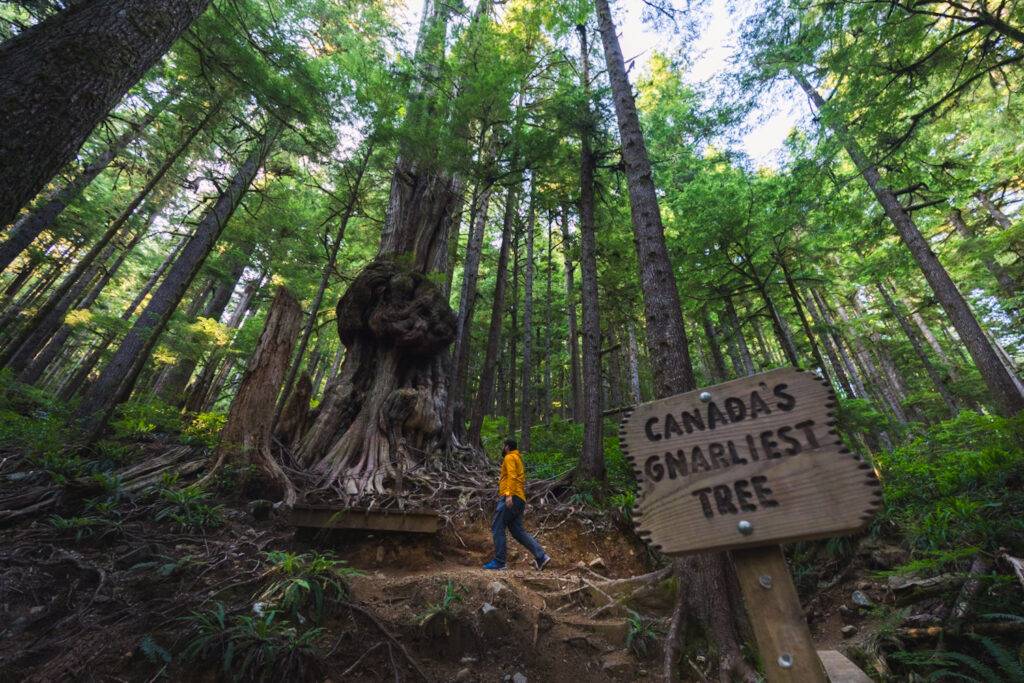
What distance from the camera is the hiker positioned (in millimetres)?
4836

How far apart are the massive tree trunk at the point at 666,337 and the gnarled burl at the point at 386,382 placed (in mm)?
4061

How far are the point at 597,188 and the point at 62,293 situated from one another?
11054 millimetres

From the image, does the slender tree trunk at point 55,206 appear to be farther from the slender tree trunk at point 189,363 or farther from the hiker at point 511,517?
the hiker at point 511,517

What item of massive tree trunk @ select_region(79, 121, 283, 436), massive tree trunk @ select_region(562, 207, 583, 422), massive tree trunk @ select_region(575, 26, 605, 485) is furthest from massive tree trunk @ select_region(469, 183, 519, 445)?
massive tree trunk @ select_region(79, 121, 283, 436)

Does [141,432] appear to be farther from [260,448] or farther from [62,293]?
[62,293]

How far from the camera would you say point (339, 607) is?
3.32 metres

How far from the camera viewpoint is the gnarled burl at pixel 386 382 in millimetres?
6395

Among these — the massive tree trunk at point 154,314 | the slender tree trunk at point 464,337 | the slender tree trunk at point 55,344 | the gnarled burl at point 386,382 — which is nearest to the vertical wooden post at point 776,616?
the gnarled burl at point 386,382

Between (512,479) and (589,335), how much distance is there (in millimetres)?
3665

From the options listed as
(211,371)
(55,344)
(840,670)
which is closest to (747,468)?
(840,670)

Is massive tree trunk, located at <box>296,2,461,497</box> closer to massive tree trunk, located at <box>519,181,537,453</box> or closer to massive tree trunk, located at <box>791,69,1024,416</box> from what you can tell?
massive tree trunk, located at <box>519,181,537,453</box>

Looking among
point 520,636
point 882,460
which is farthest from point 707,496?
point 882,460

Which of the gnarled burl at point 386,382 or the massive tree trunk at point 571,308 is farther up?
the massive tree trunk at point 571,308

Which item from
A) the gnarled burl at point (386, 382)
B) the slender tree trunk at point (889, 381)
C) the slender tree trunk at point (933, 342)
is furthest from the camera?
the slender tree trunk at point (933, 342)
